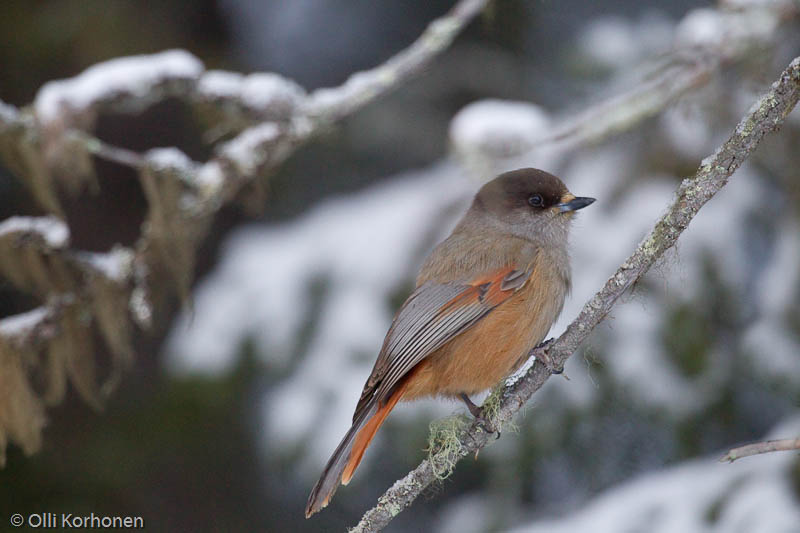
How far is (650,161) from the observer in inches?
164

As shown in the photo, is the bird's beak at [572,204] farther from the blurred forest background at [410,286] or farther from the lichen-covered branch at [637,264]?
the lichen-covered branch at [637,264]

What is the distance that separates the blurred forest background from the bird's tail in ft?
2.04

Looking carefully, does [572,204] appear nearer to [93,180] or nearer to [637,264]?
[637,264]

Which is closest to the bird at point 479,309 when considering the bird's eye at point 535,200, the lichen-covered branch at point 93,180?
Answer: the bird's eye at point 535,200

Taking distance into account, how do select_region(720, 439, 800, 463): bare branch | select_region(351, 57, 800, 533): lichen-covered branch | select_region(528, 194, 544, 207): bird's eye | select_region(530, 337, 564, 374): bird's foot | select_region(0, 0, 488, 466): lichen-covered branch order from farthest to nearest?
1. select_region(0, 0, 488, 466): lichen-covered branch
2. select_region(528, 194, 544, 207): bird's eye
3. select_region(530, 337, 564, 374): bird's foot
4. select_region(351, 57, 800, 533): lichen-covered branch
5. select_region(720, 439, 800, 463): bare branch

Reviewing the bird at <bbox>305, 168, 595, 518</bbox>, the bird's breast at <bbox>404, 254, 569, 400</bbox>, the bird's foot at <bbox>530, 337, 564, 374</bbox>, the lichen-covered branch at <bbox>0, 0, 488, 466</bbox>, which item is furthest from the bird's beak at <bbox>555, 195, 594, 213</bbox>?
the lichen-covered branch at <bbox>0, 0, 488, 466</bbox>

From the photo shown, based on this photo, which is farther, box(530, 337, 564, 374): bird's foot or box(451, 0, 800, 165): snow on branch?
box(451, 0, 800, 165): snow on branch

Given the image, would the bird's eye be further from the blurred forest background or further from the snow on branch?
the snow on branch

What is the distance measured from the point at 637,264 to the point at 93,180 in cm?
228

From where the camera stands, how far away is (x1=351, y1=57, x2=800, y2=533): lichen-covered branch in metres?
1.98

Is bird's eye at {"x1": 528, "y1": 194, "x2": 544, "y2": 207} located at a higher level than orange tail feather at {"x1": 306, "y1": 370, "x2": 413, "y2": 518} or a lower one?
higher

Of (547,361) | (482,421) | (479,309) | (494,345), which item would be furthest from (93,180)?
(547,361)

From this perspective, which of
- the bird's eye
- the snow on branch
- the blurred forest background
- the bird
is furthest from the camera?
the blurred forest background

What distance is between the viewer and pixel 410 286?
4.37m
